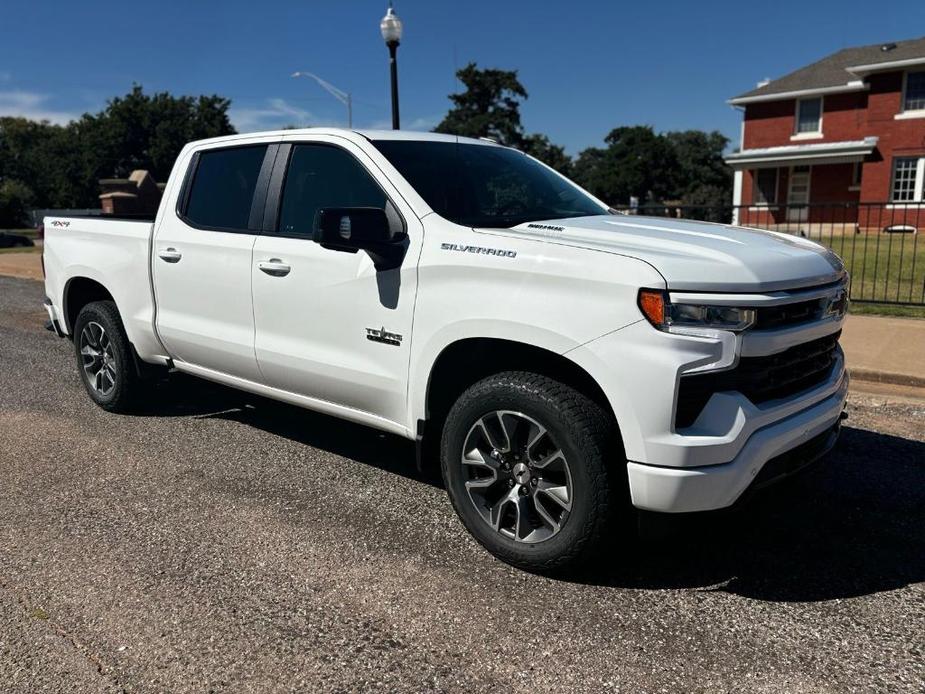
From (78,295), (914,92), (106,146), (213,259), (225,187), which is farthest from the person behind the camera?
(106,146)

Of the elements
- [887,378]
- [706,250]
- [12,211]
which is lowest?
[887,378]

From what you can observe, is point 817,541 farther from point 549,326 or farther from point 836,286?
point 549,326

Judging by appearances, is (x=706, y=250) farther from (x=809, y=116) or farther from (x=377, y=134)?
(x=809, y=116)

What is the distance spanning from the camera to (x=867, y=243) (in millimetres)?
13539

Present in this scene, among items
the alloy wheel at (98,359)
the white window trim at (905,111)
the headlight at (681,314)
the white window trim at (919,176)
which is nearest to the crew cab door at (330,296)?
the headlight at (681,314)

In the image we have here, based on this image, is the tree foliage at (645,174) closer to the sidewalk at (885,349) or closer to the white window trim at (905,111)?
the white window trim at (905,111)

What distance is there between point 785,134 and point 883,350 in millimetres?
31375

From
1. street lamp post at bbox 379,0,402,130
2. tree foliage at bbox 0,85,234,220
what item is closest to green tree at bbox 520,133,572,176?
tree foliage at bbox 0,85,234,220

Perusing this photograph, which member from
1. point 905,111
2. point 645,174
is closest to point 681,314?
point 905,111

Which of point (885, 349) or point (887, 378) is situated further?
point (885, 349)

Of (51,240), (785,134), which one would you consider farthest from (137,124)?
(51,240)

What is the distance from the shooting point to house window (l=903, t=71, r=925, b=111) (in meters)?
29.8

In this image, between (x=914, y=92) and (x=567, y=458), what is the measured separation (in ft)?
110

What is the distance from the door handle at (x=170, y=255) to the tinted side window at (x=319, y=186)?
0.93 m
